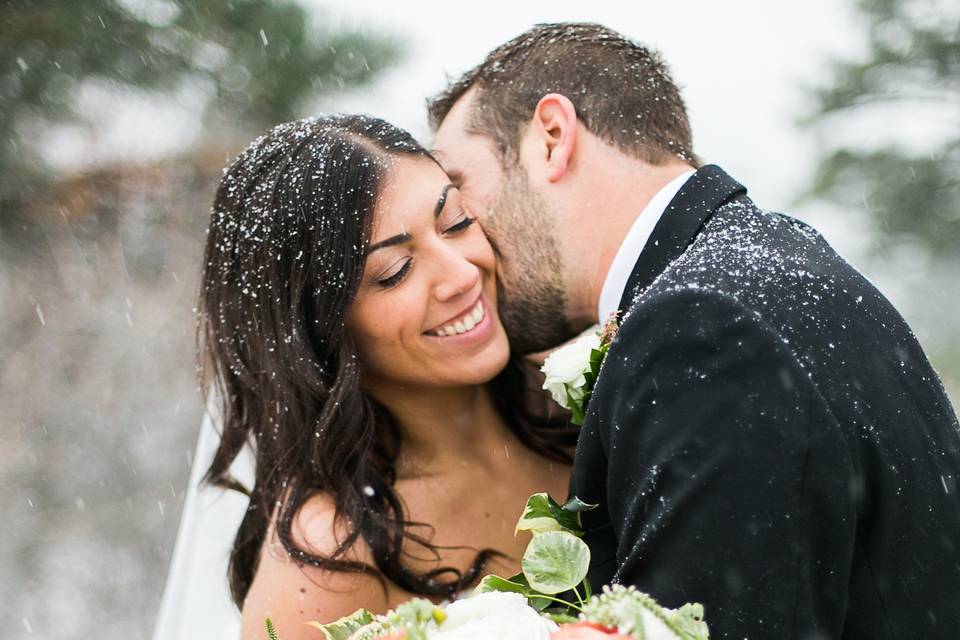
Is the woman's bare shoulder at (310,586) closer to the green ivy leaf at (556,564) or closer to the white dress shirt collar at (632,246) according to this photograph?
the white dress shirt collar at (632,246)

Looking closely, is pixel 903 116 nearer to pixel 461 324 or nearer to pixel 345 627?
pixel 461 324

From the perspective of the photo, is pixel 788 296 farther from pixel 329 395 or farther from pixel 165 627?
pixel 165 627

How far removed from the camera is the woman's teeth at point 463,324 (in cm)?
264

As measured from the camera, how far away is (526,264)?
8.78 ft

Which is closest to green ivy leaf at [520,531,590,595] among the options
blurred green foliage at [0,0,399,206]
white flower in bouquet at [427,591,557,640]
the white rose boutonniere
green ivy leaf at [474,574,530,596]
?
green ivy leaf at [474,574,530,596]

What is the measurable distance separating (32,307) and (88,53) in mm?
2097

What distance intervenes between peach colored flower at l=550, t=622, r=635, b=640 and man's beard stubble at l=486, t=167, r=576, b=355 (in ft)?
4.55

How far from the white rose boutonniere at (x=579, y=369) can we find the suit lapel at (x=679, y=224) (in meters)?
0.08

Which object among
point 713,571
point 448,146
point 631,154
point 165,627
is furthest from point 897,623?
point 165,627

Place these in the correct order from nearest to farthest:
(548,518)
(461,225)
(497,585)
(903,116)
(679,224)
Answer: (497,585) < (548,518) < (679,224) < (461,225) < (903,116)

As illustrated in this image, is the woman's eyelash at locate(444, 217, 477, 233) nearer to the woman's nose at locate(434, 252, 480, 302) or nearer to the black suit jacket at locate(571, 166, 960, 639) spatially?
the woman's nose at locate(434, 252, 480, 302)

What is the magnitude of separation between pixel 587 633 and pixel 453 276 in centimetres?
139

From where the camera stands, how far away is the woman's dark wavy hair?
2.57 m

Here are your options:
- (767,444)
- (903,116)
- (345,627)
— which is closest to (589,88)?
(767,444)
